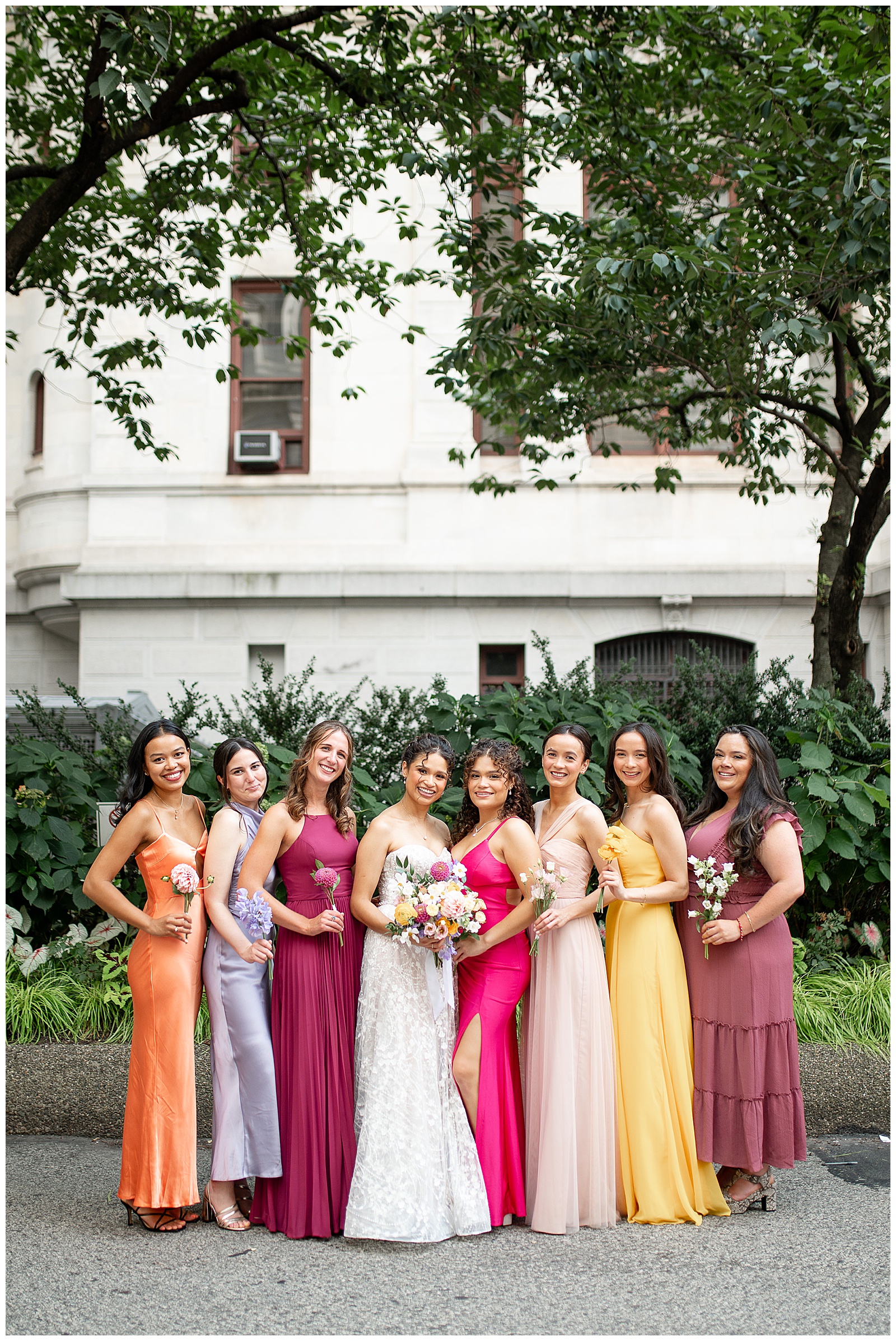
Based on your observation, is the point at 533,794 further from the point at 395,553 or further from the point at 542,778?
the point at 395,553

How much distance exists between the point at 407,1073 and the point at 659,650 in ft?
36.3

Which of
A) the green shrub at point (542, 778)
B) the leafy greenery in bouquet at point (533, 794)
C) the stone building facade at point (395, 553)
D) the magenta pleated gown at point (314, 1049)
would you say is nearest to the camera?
the magenta pleated gown at point (314, 1049)

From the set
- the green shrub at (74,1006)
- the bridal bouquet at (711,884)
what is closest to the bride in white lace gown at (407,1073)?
the bridal bouquet at (711,884)

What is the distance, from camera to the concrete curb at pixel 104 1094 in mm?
6367

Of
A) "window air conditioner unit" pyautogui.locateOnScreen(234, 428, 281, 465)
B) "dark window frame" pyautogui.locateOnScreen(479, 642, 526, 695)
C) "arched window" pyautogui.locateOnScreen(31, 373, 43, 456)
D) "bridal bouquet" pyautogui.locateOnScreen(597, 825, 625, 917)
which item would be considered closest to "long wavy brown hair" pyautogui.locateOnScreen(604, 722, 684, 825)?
"bridal bouquet" pyautogui.locateOnScreen(597, 825, 625, 917)

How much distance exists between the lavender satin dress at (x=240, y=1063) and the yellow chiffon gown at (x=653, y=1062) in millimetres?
1627

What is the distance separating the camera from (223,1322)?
4039mm

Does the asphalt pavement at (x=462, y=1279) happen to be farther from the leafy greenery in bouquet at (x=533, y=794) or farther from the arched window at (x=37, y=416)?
the arched window at (x=37, y=416)

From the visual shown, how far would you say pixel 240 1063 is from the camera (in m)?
4.90

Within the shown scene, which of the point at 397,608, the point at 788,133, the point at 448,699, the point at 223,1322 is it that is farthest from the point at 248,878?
the point at 397,608

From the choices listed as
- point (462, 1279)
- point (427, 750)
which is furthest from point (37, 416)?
point (462, 1279)

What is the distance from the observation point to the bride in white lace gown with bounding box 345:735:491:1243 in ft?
15.3

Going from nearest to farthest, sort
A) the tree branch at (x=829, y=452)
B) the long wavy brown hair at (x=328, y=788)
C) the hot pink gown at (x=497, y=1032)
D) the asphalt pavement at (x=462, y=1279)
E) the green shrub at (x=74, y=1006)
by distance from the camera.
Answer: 1. the asphalt pavement at (x=462, y=1279)
2. the hot pink gown at (x=497, y=1032)
3. the long wavy brown hair at (x=328, y=788)
4. the green shrub at (x=74, y=1006)
5. the tree branch at (x=829, y=452)

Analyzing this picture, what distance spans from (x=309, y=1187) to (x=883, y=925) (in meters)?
4.89
